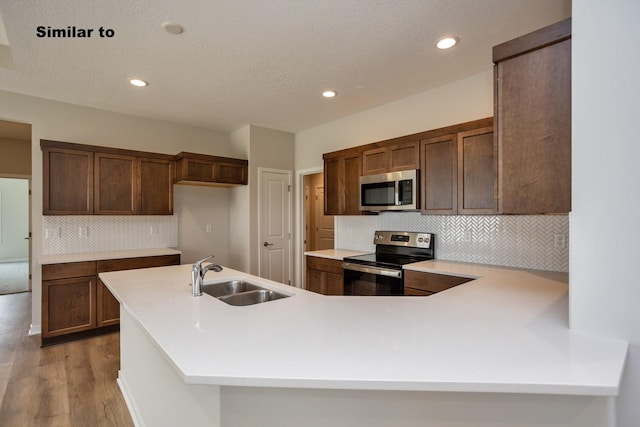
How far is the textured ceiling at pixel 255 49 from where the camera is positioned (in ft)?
6.59

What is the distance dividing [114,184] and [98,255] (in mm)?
835

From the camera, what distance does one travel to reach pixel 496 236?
284 centimetres

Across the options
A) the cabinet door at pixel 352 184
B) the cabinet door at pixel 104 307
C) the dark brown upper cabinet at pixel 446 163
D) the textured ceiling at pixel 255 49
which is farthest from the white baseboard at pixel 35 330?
the dark brown upper cabinet at pixel 446 163

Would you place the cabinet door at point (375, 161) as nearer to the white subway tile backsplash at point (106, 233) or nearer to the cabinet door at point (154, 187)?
the cabinet door at point (154, 187)

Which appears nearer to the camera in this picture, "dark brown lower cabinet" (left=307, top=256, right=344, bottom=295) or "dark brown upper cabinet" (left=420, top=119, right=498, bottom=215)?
"dark brown upper cabinet" (left=420, top=119, right=498, bottom=215)

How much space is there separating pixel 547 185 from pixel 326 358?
3.65 feet

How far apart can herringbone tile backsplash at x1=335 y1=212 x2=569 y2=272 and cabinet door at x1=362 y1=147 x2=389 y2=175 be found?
568 millimetres

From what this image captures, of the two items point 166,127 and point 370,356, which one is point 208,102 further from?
point 370,356

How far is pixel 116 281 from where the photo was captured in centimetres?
216

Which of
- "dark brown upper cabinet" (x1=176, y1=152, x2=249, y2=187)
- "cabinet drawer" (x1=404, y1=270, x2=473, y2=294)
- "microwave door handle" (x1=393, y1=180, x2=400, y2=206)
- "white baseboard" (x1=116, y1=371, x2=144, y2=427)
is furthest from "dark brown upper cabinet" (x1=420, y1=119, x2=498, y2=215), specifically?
"white baseboard" (x1=116, y1=371, x2=144, y2=427)

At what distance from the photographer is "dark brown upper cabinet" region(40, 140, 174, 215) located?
133 inches

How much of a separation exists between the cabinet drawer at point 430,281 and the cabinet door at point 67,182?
3.52 metres

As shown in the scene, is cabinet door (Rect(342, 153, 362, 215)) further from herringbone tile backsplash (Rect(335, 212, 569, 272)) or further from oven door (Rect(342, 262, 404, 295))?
oven door (Rect(342, 262, 404, 295))

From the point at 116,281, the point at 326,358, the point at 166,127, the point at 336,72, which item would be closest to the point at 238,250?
the point at 166,127
